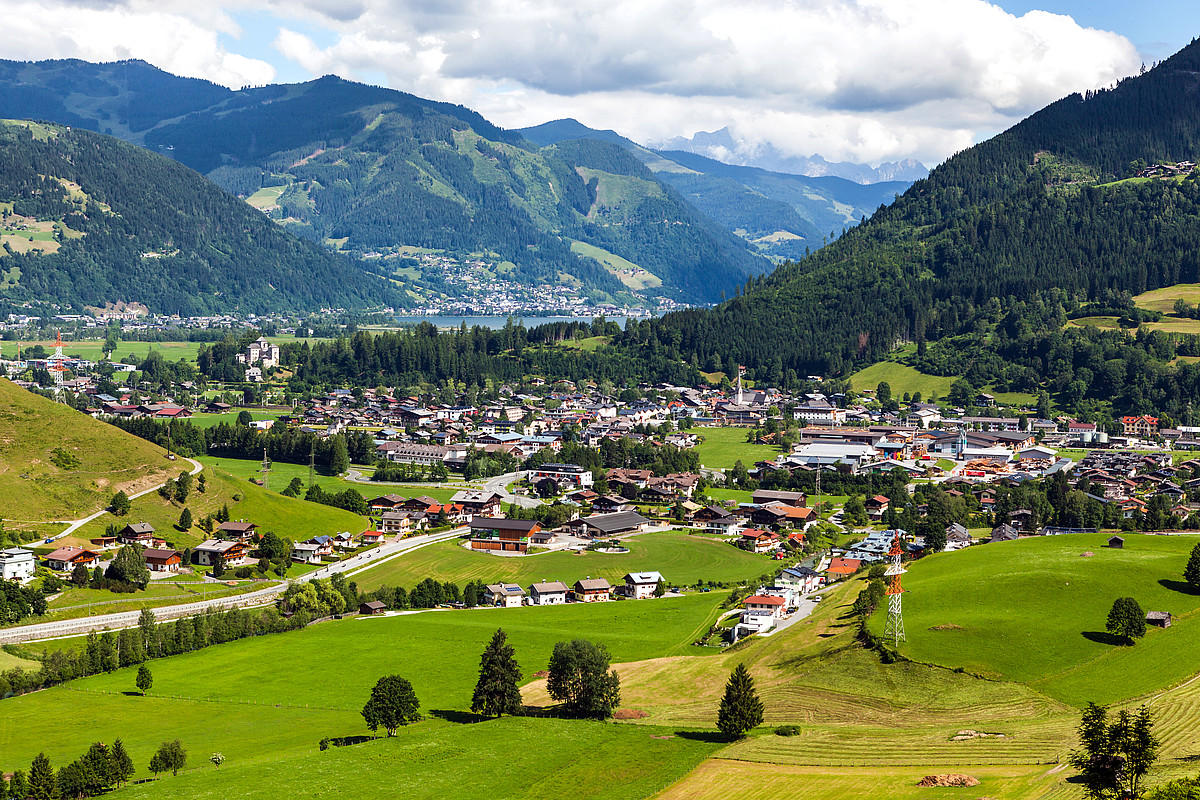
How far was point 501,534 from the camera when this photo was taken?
331ft

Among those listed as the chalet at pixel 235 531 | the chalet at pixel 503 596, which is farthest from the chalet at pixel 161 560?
the chalet at pixel 503 596

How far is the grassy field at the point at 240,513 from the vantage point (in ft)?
305

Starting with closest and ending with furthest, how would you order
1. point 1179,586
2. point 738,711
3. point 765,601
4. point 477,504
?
point 738,711, point 1179,586, point 765,601, point 477,504

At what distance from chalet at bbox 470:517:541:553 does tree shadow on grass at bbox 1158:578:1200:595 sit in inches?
2015

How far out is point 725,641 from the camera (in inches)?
2790

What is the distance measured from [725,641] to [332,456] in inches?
2861

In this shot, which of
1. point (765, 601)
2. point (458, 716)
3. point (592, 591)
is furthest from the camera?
point (592, 591)

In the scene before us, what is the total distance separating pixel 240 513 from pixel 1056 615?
67.5 metres

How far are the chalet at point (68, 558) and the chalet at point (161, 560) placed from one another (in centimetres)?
405

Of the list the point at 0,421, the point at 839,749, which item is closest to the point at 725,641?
the point at 839,749

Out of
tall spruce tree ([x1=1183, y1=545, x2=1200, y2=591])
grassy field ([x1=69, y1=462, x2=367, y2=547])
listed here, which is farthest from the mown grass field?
tall spruce tree ([x1=1183, y1=545, x2=1200, y2=591])

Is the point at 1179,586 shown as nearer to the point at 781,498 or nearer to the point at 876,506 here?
the point at 876,506

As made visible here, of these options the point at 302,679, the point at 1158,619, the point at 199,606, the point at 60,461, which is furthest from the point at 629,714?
the point at 60,461

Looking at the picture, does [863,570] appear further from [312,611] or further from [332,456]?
[332,456]
